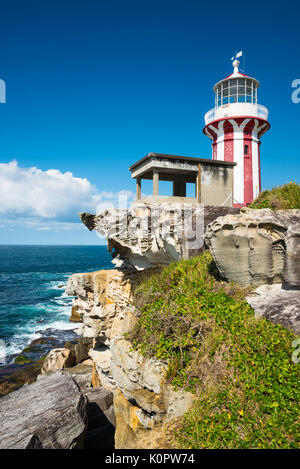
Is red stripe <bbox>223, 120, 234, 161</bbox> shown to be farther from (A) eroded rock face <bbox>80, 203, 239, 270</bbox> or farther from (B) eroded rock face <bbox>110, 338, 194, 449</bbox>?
(B) eroded rock face <bbox>110, 338, 194, 449</bbox>

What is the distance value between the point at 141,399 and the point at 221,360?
2.28 metres

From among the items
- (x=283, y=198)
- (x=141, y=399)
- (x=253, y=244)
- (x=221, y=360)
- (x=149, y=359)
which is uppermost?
(x=283, y=198)

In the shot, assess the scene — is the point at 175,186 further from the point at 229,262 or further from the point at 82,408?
the point at 82,408

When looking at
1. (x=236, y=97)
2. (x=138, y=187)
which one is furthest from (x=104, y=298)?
(x=236, y=97)

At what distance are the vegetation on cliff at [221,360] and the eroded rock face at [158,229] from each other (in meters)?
1.49

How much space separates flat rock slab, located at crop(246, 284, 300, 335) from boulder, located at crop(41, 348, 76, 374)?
13476mm

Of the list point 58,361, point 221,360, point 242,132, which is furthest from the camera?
point 242,132

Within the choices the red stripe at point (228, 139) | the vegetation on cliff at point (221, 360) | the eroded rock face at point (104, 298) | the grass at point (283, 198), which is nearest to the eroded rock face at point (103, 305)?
the eroded rock face at point (104, 298)

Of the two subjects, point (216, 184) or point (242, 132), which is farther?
point (242, 132)

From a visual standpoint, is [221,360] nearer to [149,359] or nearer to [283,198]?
[149,359]

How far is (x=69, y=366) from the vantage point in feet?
52.8

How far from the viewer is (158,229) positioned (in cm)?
958
